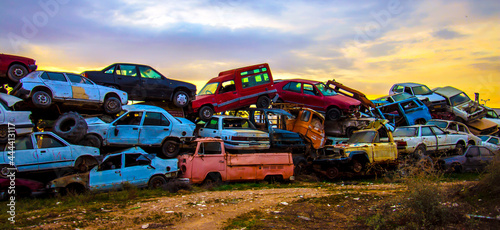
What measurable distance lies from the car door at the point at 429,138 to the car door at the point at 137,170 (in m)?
10.7

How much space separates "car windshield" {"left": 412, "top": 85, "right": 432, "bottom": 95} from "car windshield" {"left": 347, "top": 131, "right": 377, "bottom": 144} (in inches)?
375

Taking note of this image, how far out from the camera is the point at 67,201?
897cm

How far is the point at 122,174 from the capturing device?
10.2 metres

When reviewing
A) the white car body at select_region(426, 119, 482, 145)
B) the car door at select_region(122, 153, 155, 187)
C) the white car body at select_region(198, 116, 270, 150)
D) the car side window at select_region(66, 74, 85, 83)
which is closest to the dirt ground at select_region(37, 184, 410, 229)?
the car door at select_region(122, 153, 155, 187)

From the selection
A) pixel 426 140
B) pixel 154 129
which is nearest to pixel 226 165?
pixel 154 129

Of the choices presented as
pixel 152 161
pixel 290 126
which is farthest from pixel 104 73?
pixel 290 126

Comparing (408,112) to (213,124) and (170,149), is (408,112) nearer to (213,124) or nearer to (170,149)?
(213,124)

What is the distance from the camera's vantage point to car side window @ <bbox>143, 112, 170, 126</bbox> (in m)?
12.2

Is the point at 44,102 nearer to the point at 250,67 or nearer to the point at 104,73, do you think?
the point at 104,73

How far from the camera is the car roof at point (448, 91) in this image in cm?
2176

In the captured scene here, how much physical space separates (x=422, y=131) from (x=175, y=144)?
32.4ft

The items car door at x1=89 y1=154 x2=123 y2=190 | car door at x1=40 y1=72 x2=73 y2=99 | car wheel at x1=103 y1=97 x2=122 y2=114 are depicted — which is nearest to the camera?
car door at x1=89 y1=154 x2=123 y2=190

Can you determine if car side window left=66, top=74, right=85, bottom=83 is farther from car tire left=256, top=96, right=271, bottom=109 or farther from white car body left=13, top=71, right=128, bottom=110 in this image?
car tire left=256, top=96, right=271, bottom=109

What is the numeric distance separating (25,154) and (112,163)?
221 cm
